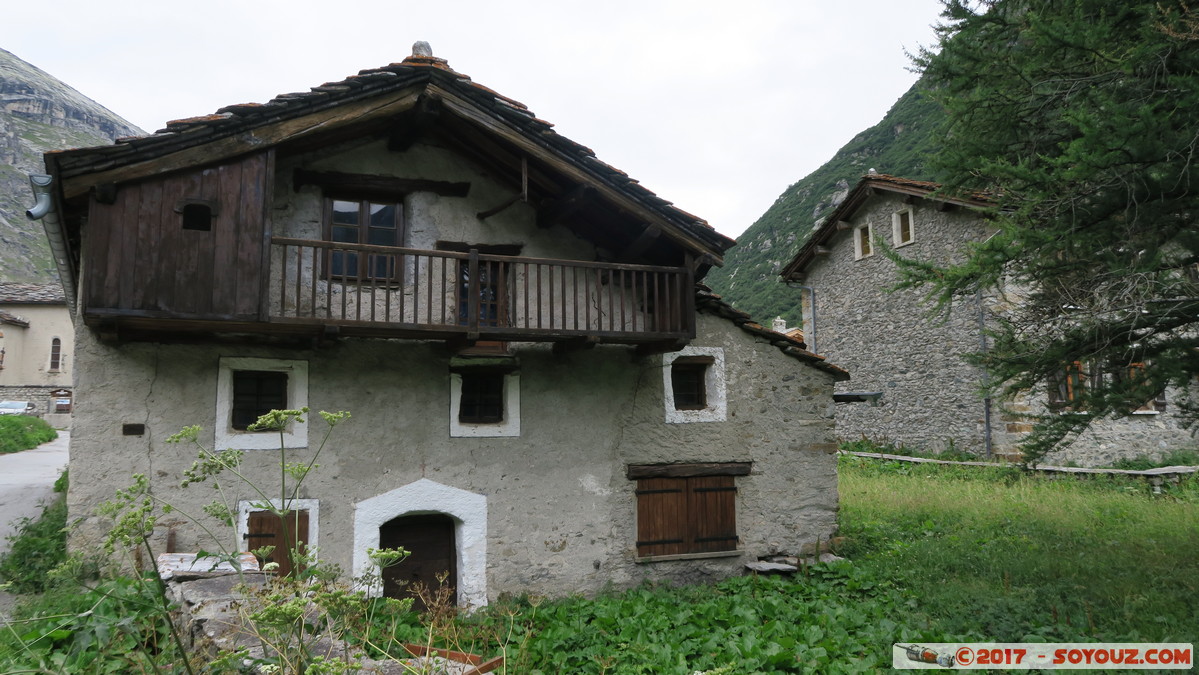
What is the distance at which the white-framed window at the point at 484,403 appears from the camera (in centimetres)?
796

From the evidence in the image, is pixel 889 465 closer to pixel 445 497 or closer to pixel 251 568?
pixel 445 497

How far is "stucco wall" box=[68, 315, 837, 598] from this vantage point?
684 cm

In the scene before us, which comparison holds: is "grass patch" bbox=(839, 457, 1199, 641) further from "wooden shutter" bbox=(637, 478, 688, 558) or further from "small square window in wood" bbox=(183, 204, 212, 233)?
"small square window in wood" bbox=(183, 204, 212, 233)

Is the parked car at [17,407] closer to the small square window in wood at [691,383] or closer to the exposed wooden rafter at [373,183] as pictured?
the exposed wooden rafter at [373,183]

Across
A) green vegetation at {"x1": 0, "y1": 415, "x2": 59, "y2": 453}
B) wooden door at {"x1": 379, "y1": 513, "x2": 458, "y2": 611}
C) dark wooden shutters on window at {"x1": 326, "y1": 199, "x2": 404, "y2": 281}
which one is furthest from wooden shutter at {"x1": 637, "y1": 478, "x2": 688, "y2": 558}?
green vegetation at {"x1": 0, "y1": 415, "x2": 59, "y2": 453}

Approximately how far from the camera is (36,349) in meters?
34.1

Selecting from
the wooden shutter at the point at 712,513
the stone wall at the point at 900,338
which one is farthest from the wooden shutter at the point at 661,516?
the stone wall at the point at 900,338

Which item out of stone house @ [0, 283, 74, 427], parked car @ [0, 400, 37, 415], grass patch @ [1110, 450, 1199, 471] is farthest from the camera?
stone house @ [0, 283, 74, 427]

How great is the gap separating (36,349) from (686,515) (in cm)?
3793

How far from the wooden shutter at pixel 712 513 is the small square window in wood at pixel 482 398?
2.54 meters

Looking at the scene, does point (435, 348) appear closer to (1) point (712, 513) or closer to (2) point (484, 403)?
(2) point (484, 403)

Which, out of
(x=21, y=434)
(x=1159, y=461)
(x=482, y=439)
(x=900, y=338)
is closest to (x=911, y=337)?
(x=900, y=338)

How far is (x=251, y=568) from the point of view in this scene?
5.23m

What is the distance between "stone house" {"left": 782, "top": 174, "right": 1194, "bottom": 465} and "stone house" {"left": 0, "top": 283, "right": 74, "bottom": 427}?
32922mm
